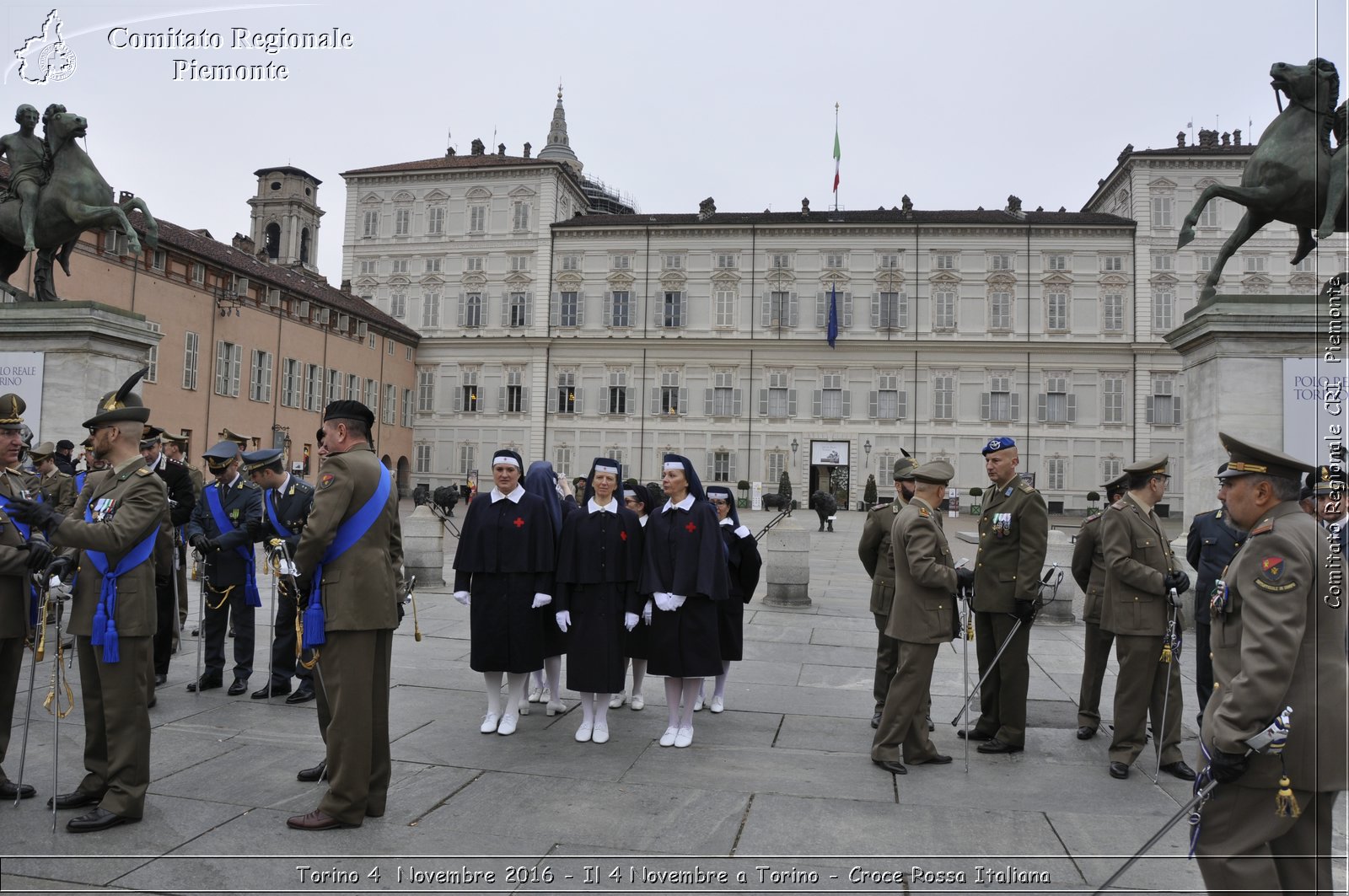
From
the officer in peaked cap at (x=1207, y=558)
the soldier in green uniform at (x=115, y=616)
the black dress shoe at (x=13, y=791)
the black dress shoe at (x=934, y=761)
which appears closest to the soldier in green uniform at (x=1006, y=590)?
the black dress shoe at (x=934, y=761)

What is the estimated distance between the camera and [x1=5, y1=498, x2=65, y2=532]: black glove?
13.6ft

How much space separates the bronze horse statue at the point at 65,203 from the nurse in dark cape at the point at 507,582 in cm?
817

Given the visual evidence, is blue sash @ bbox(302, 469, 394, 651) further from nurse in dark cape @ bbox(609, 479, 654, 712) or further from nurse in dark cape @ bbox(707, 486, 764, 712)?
nurse in dark cape @ bbox(707, 486, 764, 712)

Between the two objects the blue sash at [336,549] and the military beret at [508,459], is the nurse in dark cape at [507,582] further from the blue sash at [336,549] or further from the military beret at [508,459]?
the blue sash at [336,549]

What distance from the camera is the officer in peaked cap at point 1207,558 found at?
20.6 feet

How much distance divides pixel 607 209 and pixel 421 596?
60.9 m

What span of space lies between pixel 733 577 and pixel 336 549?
3.69 metres

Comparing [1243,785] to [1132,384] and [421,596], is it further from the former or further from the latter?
[1132,384]

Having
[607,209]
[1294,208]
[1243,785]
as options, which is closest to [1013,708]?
[1243,785]

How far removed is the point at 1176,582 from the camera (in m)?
5.66

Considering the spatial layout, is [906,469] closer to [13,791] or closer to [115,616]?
[115,616]

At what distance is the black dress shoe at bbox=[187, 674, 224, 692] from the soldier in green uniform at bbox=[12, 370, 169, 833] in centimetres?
262

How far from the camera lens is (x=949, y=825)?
15.0 feet

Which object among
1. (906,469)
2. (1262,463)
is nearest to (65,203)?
(906,469)
